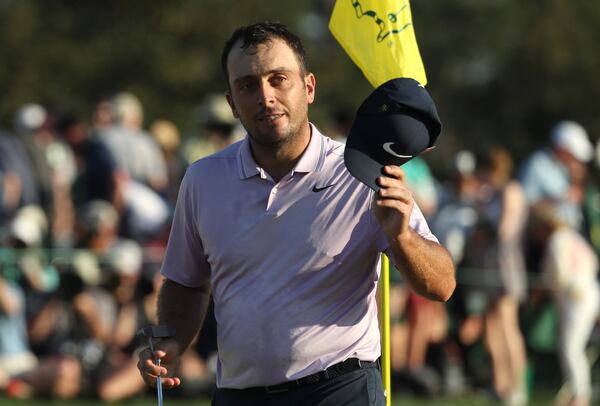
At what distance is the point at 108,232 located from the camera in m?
13.2

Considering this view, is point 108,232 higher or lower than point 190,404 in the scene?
higher

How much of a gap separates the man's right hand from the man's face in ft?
2.84

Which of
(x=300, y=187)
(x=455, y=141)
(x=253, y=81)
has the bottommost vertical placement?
(x=455, y=141)

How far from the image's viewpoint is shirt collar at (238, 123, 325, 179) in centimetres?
568

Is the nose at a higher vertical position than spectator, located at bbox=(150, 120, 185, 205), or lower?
higher

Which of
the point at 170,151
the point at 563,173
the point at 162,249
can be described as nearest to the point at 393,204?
the point at 162,249

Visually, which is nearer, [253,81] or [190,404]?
[253,81]

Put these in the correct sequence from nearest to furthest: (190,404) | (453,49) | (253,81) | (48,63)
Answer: (253,81) < (190,404) < (48,63) < (453,49)

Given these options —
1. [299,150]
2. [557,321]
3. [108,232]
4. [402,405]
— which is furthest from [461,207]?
[299,150]

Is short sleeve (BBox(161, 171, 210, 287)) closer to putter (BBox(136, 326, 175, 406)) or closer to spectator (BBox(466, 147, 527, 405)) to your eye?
putter (BBox(136, 326, 175, 406))

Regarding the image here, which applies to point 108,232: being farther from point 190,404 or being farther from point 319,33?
point 319,33

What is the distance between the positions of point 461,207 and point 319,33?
32210 millimetres

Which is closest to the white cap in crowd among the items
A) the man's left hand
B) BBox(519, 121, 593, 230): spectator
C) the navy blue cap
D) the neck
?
BBox(519, 121, 593, 230): spectator

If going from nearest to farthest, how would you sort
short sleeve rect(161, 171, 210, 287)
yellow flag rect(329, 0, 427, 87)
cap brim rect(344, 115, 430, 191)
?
cap brim rect(344, 115, 430, 191) < short sleeve rect(161, 171, 210, 287) < yellow flag rect(329, 0, 427, 87)
